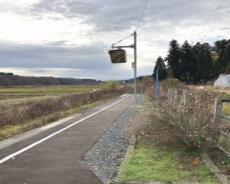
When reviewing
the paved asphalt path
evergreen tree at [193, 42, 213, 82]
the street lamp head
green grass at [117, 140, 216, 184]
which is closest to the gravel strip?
the paved asphalt path

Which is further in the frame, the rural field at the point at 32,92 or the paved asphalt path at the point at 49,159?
the rural field at the point at 32,92

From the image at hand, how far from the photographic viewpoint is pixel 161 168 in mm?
8664

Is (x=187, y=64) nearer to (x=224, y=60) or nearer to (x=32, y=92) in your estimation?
(x=224, y=60)

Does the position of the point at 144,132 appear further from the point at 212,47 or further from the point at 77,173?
the point at 212,47

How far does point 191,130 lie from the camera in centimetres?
→ 1006

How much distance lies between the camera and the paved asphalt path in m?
8.05

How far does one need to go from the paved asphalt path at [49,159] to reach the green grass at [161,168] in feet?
2.41

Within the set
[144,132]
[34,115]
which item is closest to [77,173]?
[144,132]

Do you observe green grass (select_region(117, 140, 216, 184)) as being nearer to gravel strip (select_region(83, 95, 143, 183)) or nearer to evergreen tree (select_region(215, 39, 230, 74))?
gravel strip (select_region(83, 95, 143, 183))

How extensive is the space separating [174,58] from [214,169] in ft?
339

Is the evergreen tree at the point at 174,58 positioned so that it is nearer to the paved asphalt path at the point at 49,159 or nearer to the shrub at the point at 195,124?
the paved asphalt path at the point at 49,159

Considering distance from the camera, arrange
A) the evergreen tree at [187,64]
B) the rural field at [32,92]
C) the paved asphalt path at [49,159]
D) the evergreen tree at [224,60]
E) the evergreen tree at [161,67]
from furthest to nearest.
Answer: the evergreen tree at [224,60] → the evergreen tree at [187,64] → the evergreen tree at [161,67] → the rural field at [32,92] → the paved asphalt path at [49,159]

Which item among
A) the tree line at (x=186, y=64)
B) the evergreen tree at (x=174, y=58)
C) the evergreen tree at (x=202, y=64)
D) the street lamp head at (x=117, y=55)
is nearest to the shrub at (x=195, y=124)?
the street lamp head at (x=117, y=55)

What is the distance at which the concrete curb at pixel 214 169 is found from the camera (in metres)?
7.60
